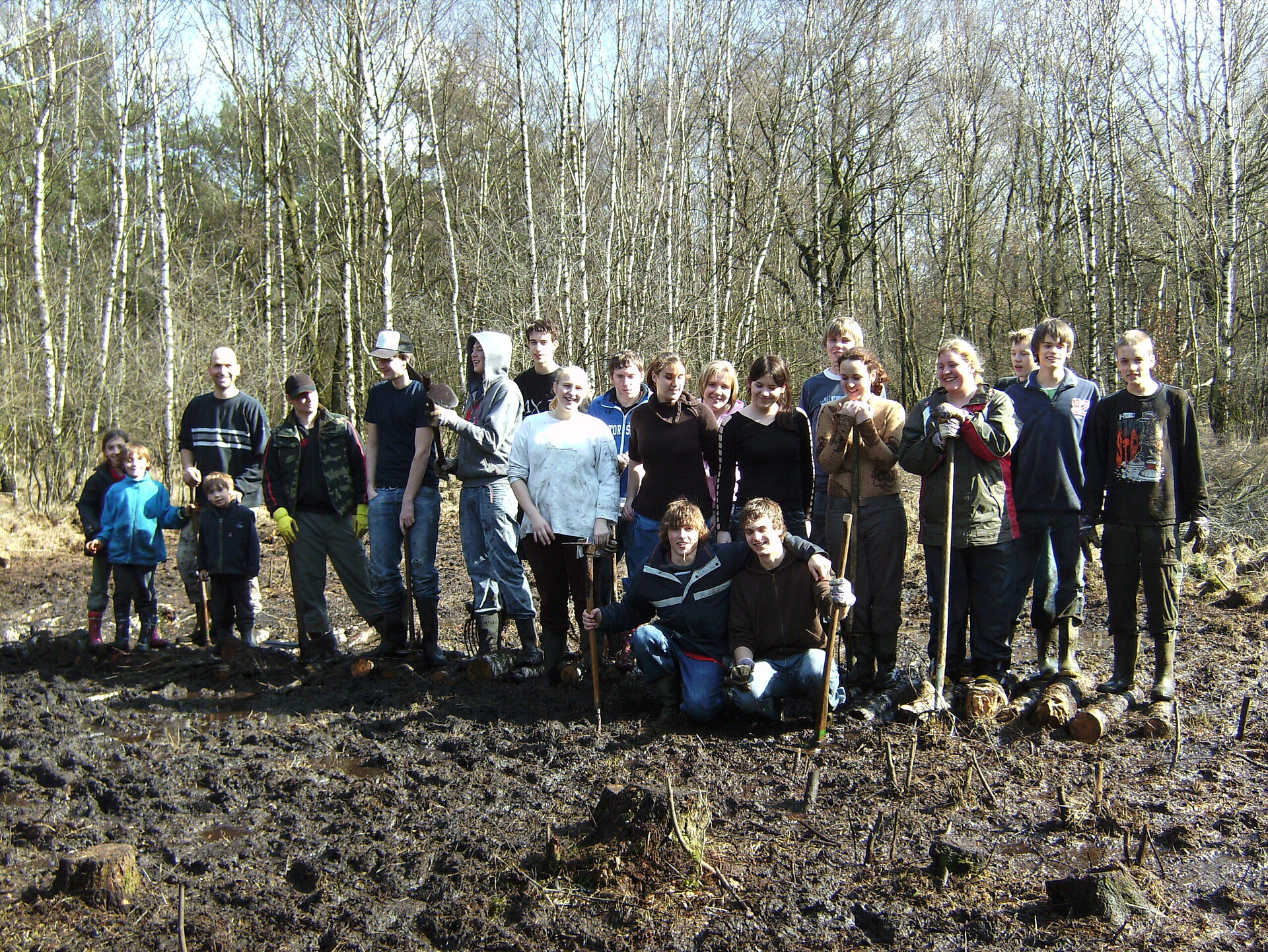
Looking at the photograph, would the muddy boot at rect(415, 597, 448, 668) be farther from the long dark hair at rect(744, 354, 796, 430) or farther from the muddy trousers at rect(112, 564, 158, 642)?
the long dark hair at rect(744, 354, 796, 430)

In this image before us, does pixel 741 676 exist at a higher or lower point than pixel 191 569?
lower

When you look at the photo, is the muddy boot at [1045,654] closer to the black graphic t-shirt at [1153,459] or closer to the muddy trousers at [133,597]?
the black graphic t-shirt at [1153,459]

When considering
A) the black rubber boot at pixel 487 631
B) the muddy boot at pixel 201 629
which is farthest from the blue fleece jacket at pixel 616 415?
the muddy boot at pixel 201 629

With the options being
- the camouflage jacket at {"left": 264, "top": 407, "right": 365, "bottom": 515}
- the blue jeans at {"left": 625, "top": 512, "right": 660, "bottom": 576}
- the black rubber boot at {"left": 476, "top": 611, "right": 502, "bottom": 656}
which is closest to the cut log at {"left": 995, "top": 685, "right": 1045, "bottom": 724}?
the blue jeans at {"left": 625, "top": 512, "right": 660, "bottom": 576}

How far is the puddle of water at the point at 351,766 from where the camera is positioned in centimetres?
457

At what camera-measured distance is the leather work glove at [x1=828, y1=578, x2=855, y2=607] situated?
14.8 ft

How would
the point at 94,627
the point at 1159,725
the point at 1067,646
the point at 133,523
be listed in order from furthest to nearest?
the point at 94,627 → the point at 133,523 → the point at 1067,646 → the point at 1159,725

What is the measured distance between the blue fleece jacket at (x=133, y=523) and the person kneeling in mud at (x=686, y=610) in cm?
364

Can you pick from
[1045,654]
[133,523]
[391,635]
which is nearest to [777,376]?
[1045,654]

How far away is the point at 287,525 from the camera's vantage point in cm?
630

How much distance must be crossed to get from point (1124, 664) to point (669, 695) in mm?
2420

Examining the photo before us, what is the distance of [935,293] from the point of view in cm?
2845

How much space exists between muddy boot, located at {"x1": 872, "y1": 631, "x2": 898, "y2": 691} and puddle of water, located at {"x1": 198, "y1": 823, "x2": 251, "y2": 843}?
3171mm

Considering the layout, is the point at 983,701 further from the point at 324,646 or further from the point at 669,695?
the point at 324,646
